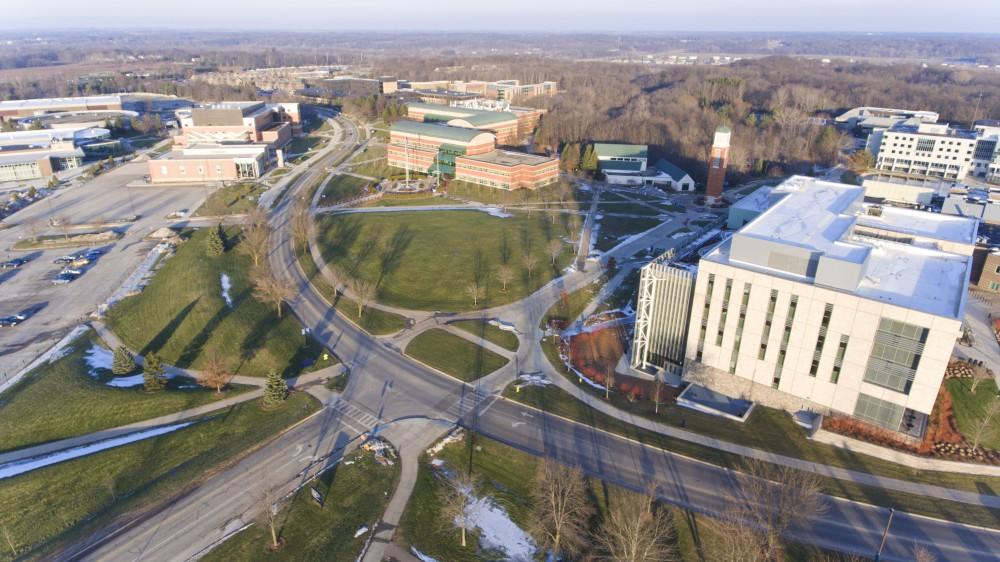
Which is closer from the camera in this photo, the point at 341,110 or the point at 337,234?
the point at 337,234

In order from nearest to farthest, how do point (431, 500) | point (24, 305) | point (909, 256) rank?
point (431, 500) → point (909, 256) → point (24, 305)

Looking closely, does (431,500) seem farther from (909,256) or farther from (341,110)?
(341,110)

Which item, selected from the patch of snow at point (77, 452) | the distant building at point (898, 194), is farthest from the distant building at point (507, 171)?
the patch of snow at point (77, 452)

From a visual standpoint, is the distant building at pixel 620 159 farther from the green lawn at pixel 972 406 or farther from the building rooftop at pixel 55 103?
the building rooftop at pixel 55 103

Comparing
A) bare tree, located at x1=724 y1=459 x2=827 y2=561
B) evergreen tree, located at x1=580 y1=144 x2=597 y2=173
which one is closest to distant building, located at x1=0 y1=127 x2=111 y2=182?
evergreen tree, located at x1=580 y1=144 x2=597 y2=173

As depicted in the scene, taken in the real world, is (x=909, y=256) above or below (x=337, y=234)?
above

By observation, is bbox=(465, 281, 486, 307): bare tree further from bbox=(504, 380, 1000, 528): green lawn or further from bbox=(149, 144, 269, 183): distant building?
bbox=(149, 144, 269, 183): distant building

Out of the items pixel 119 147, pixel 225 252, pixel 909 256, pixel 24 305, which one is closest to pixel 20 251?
pixel 24 305
